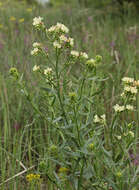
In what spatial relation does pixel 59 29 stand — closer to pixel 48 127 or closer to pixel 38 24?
pixel 38 24

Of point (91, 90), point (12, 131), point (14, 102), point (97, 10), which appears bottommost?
point (12, 131)

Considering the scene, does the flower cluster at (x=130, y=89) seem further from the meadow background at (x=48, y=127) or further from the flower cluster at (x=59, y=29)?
the flower cluster at (x=59, y=29)

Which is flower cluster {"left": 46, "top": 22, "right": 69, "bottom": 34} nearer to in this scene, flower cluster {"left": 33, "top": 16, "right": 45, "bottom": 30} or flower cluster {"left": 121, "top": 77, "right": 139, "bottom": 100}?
flower cluster {"left": 33, "top": 16, "right": 45, "bottom": 30}

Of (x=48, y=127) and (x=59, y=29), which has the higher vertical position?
(x=59, y=29)

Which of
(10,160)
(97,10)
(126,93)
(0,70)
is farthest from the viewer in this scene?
(97,10)

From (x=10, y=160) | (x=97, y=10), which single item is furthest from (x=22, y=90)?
(x=97, y=10)

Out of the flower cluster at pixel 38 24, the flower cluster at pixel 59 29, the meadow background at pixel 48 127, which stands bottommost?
the meadow background at pixel 48 127

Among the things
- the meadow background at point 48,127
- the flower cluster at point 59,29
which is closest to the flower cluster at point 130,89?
the meadow background at point 48,127

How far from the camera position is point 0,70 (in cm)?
240

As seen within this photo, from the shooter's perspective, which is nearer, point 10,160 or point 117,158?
point 117,158

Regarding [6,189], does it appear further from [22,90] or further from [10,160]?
[22,90]

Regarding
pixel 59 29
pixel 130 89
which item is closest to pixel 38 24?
pixel 59 29

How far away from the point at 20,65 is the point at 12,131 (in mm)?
679

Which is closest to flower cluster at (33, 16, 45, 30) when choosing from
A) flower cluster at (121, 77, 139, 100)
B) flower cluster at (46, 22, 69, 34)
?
flower cluster at (46, 22, 69, 34)
